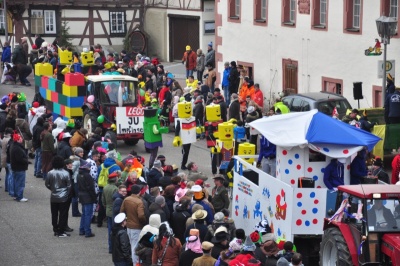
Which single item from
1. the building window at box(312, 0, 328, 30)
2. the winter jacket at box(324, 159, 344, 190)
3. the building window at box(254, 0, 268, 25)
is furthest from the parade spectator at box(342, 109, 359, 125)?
the building window at box(254, 0, 268, 25)

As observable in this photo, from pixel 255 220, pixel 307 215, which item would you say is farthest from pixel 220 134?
pixel 307 215

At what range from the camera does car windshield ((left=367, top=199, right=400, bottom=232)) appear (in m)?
16.5

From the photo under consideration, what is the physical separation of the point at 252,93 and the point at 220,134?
828 cm

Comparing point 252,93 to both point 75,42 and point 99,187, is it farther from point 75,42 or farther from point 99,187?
point 75,42

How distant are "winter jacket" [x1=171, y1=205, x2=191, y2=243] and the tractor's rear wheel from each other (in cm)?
302

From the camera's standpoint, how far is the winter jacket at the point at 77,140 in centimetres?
2759

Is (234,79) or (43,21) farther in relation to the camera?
(43,21)

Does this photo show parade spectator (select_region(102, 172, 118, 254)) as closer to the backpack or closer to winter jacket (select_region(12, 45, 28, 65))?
→ the backpack

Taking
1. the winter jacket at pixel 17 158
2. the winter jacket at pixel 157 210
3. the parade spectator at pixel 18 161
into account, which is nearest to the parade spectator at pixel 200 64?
the parade spectator at pixel 18 161

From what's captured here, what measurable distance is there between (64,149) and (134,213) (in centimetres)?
699

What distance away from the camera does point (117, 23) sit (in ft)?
177

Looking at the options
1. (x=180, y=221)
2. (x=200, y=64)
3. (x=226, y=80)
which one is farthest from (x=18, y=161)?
(x=200, y=64)

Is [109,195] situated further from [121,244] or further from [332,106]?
[332,106]

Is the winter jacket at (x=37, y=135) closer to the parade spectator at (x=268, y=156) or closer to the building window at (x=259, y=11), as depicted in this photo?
the parade spectator at (x=268, y=156)
